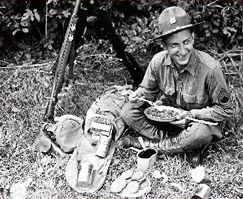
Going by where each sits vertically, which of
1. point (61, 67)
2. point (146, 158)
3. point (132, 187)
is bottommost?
point (132, 187)

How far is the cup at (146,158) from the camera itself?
372 centimetres

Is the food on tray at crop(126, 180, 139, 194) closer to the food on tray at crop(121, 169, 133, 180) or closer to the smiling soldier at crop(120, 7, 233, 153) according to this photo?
the food on tray at crop(121, 169, 133, 180)

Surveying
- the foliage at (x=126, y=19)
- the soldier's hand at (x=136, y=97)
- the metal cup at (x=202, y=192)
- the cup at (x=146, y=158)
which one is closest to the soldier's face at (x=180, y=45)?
the soldier's hand at (x=136, y=97)

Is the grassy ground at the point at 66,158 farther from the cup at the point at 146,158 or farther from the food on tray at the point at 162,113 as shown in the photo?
the food on tray at the point at 162,113

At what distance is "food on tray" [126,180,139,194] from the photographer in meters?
3.53

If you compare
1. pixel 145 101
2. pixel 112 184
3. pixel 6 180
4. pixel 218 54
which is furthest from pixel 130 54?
pixel 6 180

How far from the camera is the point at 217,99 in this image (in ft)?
11.7

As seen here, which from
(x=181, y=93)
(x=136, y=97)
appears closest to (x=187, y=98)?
(x=181, y=93)

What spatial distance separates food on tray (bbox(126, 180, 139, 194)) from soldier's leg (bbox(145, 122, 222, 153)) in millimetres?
453

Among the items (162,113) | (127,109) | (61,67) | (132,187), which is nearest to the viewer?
(132,187)

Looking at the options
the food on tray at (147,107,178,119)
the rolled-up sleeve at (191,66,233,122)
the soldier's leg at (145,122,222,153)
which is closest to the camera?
the rolled-up sleeve at (191,66,233,122)

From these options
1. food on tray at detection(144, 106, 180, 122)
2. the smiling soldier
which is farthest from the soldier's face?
food on tray at detection(144, 106, 180, 122)

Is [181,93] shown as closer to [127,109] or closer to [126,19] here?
[127,109]

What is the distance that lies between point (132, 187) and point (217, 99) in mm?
1009
